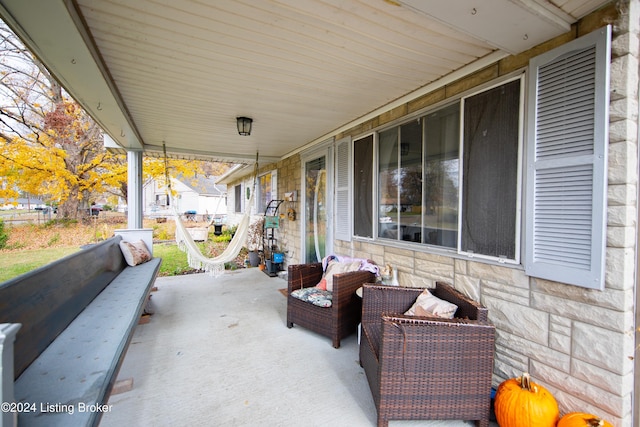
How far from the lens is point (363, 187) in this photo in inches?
139

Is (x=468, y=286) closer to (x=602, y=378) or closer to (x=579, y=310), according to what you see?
(x=579, y=310)

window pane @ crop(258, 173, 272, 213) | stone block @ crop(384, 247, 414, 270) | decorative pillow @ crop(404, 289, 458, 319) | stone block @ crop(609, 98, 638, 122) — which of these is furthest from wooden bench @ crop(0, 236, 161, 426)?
window pane @ crop(258, 173, 272, 213)

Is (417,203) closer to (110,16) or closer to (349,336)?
(349,336)

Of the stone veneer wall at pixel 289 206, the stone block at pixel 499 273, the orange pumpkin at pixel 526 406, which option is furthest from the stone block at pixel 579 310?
the stone veneer wall at pixel 289 206

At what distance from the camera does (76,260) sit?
2.39 meters

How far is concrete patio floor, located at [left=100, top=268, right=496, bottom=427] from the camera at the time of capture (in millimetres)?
1790

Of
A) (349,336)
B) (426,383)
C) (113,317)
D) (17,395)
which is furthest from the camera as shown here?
(349,336)

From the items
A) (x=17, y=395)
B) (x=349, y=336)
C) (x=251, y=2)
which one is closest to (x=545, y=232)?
(x=349, y=336)

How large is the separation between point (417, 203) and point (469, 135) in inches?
30.4

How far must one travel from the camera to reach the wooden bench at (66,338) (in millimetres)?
Answer: 1238

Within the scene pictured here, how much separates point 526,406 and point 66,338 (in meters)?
2.86

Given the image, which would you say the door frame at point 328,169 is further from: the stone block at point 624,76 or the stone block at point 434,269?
the stone block at point 624,76

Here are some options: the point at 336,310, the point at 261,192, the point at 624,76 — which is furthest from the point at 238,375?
the point at 261,192

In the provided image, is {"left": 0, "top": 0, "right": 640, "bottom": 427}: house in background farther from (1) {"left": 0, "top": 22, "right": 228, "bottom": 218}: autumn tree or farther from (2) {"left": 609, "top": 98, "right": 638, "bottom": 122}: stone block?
(1) {"left": 0, "top": 22, "right": 228, "bottom": 218}: autumn tree
